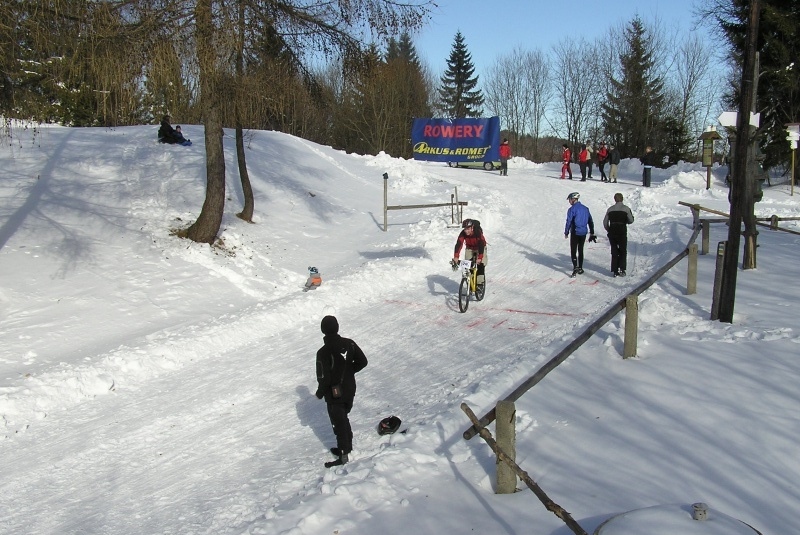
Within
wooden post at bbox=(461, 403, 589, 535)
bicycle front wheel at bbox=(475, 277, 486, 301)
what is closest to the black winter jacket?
wooden post at bbox=(461, 403, 589, 535)

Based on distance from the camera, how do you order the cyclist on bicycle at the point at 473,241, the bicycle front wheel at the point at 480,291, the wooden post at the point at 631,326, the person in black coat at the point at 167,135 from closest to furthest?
1. the wooden post at the point at 631,326
2. the cyclist on bicycle at the point at 473,241
3. the bicycle front wheel at the point at 480,291
4. the person in black coat at the point at 167,135

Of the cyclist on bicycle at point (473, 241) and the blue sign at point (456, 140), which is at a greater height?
the blue sign at point (456, 140)

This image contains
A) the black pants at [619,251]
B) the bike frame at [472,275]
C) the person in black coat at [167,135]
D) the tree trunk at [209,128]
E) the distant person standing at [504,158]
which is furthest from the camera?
the distant person standing at [504,158]

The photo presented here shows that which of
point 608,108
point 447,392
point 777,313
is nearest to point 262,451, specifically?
point 447,392

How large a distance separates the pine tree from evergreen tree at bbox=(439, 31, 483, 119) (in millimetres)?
16695

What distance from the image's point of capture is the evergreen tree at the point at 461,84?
6856cm

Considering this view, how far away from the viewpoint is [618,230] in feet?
48.3

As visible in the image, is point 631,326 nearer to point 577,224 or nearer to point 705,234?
point 577,224

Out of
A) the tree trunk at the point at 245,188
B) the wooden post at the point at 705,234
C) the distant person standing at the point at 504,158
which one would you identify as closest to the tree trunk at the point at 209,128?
the tree trunk at the point at 245,188

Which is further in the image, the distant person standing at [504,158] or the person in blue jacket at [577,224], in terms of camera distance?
the distant person standing at [504,158]

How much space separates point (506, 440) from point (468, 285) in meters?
7.72

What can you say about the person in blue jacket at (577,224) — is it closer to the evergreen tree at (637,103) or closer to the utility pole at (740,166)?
the utility pole at (740,166)

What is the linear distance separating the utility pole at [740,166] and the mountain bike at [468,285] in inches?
182

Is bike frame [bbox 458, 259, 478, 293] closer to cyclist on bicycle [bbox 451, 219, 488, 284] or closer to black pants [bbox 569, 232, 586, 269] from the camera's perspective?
cyclist on bicycle [bbox 451, 219, 488, 284]
